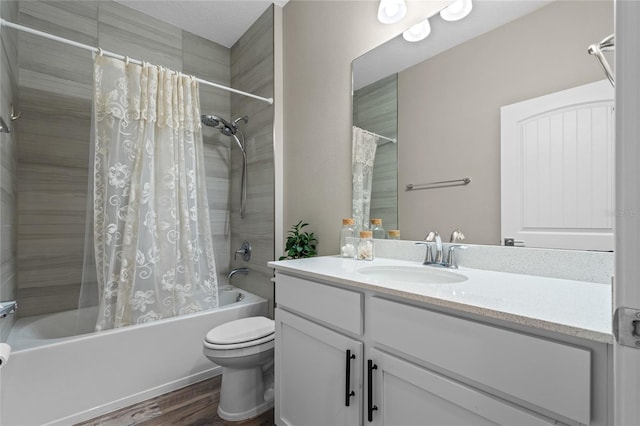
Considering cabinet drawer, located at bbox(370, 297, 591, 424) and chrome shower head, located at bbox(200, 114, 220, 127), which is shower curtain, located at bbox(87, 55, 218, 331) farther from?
cabinet drawer, located at bbox(370, 297, 591, 424)

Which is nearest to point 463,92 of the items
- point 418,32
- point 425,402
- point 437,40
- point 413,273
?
point 437,40

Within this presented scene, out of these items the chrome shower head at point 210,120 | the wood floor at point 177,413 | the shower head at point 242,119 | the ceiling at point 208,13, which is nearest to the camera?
the wood floor at point 177,413

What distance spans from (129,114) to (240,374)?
5.25ft

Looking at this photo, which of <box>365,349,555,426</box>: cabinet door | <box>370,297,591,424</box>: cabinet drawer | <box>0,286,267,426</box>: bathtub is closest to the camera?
<box>370,297,591,424</box>: cabinet drawer

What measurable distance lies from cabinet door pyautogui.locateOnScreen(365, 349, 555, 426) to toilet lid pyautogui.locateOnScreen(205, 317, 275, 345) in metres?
0.81

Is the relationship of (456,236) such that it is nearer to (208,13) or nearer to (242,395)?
(242,395)

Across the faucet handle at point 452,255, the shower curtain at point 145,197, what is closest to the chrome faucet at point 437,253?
the faucet handle at point 452,255

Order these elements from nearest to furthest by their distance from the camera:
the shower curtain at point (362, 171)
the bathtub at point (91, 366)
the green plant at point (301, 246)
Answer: the bathtub at point (91, 366), the shower curtain at point (362, 171), the green plant at point (301, 246)

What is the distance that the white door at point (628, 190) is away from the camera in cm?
40

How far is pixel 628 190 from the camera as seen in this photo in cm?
41

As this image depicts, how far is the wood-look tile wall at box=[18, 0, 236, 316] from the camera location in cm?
200

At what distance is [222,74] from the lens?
2.92 m

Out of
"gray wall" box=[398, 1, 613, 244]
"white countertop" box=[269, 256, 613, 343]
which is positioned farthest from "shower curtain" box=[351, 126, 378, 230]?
"white countertop" box=[269, 256, 613, 343]

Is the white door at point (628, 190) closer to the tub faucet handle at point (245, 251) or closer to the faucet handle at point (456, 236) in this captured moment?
the faucet handle at point (456, 236)
